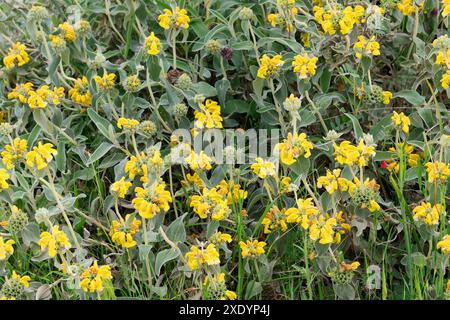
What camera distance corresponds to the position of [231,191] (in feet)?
9.94

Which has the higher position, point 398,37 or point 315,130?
point 398,37

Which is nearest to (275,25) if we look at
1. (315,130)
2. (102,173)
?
(315,130)

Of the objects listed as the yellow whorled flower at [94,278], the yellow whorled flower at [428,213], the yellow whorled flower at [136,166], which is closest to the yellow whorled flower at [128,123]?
the yellow whorled flower at [136,166]

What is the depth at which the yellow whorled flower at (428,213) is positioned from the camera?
275 centimetres

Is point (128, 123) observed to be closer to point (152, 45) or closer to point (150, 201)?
point (152, 45)

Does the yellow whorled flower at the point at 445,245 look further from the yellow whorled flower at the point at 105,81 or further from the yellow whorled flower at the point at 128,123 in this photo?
the yellow whorled flower at the point at 105,81

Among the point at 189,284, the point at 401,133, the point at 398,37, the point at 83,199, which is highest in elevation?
the point at 398,37

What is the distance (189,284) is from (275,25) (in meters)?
1.24

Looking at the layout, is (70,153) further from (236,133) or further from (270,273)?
(270,273)

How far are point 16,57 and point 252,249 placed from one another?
60.6 inches

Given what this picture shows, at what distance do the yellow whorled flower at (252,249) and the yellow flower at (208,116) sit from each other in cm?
52

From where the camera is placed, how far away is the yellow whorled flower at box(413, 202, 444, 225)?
9.01ft

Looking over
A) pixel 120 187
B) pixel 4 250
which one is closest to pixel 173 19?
pixel 120 187
